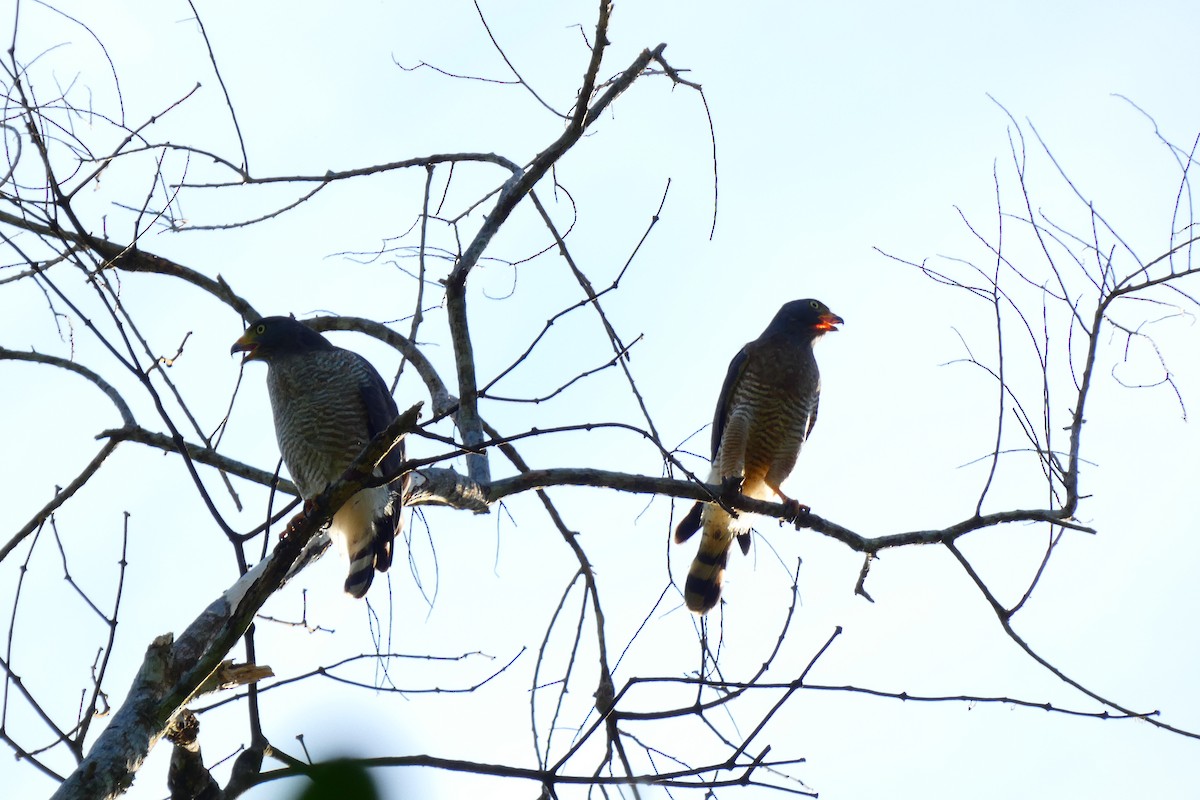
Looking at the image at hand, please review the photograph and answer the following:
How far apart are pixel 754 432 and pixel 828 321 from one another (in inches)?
38.5

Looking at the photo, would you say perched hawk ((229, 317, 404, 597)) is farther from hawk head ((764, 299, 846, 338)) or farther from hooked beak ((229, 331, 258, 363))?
hawk head ((764, 299, 846, 338))

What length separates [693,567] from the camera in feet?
22.1

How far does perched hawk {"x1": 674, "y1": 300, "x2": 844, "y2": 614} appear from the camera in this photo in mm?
6680

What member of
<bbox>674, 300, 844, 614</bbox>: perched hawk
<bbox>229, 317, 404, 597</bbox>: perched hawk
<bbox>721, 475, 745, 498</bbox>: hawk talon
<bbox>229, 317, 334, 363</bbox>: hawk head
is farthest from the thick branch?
<bbox>674, 300, 844, 614</bbox>: perched hawk

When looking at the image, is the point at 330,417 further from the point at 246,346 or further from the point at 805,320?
the point at 805,320

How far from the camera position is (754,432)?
22.0 ft

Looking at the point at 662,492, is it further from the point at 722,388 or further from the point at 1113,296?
the point at 722,388

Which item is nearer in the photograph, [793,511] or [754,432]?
[793,511]

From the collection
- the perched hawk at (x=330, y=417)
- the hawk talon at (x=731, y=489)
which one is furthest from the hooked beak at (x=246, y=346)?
the hawk talon at (x=731, y=489)

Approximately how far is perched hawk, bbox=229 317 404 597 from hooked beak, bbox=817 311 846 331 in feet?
9.41

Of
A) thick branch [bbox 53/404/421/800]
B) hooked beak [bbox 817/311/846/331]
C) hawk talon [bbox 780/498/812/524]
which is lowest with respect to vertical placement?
thick branch [bbox 53/404/421/800]

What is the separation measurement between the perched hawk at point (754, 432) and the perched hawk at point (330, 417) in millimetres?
2107

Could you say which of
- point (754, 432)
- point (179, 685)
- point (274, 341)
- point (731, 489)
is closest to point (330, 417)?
point (274, 341)

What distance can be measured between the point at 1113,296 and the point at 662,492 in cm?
173
